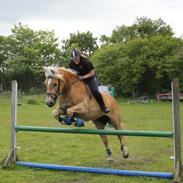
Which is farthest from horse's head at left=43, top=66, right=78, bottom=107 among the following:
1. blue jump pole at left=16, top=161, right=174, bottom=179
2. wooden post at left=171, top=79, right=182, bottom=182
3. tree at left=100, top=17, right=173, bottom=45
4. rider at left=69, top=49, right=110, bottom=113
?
tree at left=100, top=17, right=173, bottom=45

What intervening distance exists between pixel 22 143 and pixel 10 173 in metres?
4.60

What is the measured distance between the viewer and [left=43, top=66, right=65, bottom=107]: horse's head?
7.36 meters

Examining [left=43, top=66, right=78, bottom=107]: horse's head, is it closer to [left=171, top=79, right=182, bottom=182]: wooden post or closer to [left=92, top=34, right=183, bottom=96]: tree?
[left=171, top=79, right=182, bottom=182]: wooden post

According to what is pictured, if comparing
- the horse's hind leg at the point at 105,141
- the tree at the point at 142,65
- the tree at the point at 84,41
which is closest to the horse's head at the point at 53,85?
the horse's hind leg at the point at 105,141

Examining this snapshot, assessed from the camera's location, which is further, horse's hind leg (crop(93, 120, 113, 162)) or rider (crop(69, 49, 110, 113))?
horse's hind leg (crop(93, 120, 113, 162))

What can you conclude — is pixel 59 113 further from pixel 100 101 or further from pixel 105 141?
pixel 105 141

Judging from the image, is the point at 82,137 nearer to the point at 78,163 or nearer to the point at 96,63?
the point at 78,163

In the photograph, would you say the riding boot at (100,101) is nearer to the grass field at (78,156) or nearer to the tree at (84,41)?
the grass field at (78,156)

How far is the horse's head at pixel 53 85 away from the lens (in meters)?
7.36

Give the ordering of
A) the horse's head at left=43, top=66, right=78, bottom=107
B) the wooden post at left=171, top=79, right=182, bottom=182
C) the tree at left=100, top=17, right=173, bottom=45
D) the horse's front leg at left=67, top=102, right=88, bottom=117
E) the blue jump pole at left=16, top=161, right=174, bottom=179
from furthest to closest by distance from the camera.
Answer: the tree at left=100, top=17, right=173, bottom=45
the horse's front leg at left=67, top=102, right=88, bottom=117
the horse's head at left=43, top=66, right=78, bottom=107
the blue jump pole at left=16, top=161, right=174, bottom=179
the wooden post at left=171, top=79, right=182, bottom=182

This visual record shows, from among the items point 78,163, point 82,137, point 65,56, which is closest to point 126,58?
point 65,56

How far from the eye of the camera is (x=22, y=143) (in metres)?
12.5

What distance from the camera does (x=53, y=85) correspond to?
7.46 m

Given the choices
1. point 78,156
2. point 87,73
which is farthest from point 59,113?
point 78,156
